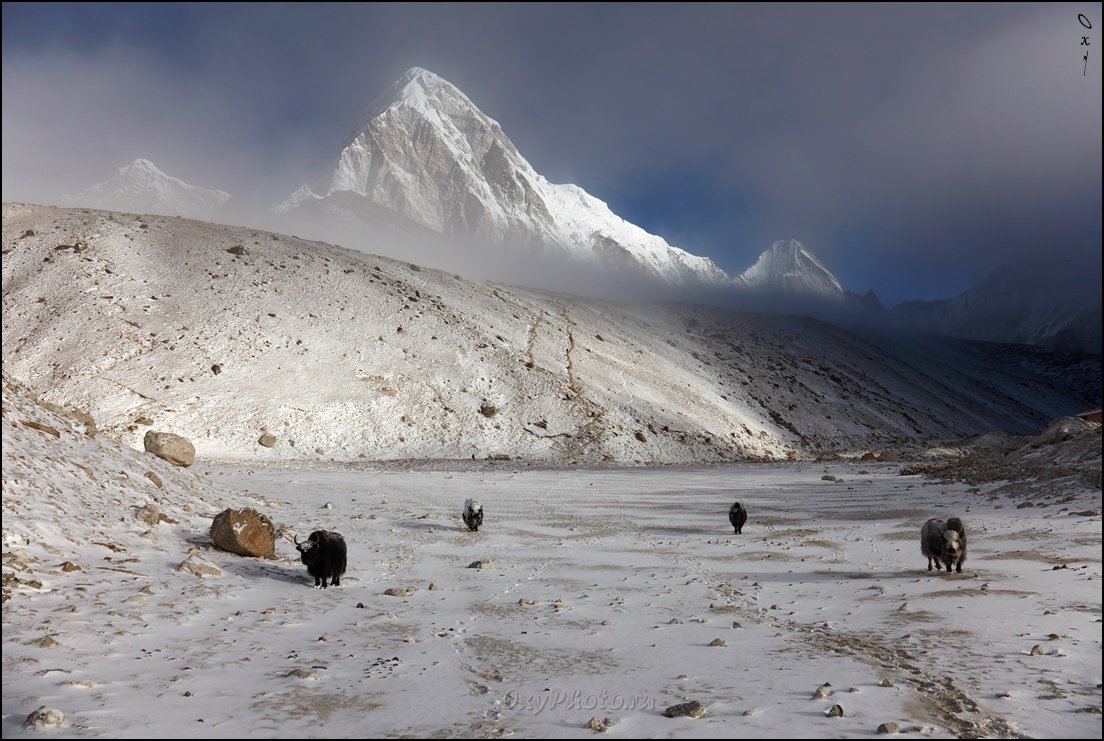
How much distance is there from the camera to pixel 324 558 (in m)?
12.5

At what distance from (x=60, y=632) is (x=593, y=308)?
89863 millimetres

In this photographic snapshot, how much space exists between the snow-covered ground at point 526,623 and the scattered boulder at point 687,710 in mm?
106

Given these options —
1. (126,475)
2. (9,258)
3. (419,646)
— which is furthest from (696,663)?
(9,258)

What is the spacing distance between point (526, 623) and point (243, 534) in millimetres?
7233

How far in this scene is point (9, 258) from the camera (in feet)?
207

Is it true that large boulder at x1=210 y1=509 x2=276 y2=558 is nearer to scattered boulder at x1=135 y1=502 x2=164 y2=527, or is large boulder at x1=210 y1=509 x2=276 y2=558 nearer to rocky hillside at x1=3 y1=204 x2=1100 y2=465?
scattered boulder at x1=135 y1=502 x2=164 y2=527

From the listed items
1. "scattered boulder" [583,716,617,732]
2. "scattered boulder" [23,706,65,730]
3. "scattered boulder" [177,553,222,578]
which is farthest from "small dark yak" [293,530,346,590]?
"scattered boulder" [583,716,617,732]

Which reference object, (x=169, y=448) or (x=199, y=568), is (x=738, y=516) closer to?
(x=199, y=568)

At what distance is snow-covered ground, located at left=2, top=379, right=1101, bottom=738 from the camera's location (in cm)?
609

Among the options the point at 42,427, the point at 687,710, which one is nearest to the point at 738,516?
the point at 687,710

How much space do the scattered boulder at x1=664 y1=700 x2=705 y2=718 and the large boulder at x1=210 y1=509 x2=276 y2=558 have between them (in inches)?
419

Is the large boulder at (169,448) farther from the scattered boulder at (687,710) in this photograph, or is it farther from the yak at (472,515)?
the scattered boulder at (687,710)
